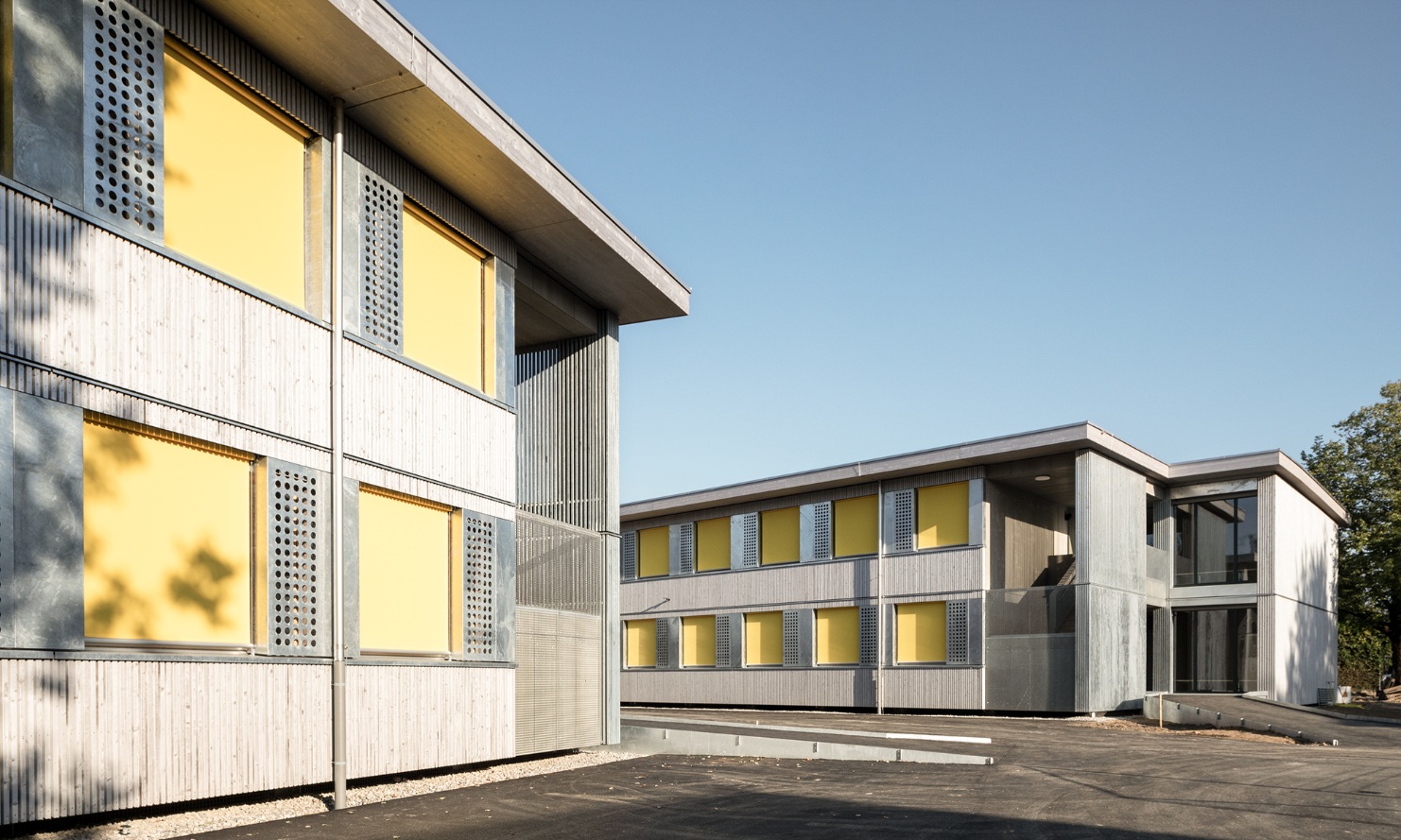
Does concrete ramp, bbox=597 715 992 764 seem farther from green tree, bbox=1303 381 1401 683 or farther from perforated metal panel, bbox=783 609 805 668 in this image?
green tree, bbox=1303 381 1401 683

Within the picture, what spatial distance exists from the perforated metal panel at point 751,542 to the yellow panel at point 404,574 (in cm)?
1939

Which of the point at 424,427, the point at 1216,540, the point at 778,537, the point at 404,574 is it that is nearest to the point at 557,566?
the point at 404,574

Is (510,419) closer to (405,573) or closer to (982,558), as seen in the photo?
(405,573)

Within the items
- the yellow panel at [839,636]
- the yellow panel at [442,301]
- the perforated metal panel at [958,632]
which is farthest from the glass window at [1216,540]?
the yellow panel at [442,301]

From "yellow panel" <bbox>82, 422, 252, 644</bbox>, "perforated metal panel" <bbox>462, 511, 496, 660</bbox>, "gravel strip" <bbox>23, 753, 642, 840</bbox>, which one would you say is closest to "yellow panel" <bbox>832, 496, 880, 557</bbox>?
"gravel strip" <bbox>23, 753, 642, 840</bbox>

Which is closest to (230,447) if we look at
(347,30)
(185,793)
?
(185,793)

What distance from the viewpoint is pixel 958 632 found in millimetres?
28422

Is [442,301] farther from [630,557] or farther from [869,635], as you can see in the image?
[630,557]

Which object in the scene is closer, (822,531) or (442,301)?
(442,301)

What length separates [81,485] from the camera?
8875mm

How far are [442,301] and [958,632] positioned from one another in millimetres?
18006

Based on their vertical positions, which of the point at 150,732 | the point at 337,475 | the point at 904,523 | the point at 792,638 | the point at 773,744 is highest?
the point at 337,475

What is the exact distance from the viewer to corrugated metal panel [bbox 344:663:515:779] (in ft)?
39.9

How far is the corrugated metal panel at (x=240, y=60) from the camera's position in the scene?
398 inches
